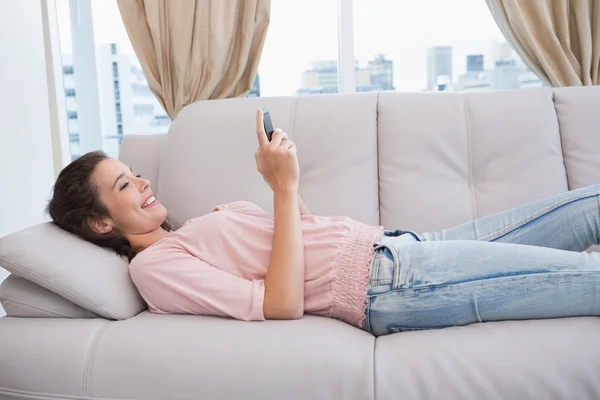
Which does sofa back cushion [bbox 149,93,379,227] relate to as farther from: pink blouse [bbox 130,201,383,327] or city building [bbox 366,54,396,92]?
city building [bbox 366,54,396,92]

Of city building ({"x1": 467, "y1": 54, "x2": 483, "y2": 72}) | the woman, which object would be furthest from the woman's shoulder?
city building ({"x1": 467, "y1": 54, "x2": 483, "y2": 72})

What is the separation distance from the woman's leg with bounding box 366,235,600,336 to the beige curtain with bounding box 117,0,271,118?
150cm

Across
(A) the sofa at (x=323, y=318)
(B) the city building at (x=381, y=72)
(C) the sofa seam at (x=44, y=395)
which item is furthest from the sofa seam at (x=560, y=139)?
(C) the sofa seam at (x=44, y=395)

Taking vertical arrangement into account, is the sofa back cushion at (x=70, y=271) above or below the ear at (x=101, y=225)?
below

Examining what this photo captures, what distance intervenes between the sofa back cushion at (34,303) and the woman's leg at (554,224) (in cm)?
106

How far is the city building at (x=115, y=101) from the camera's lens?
3.21 metres

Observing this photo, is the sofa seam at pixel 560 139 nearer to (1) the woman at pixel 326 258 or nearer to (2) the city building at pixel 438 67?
(1) the woman at pixel 326 258

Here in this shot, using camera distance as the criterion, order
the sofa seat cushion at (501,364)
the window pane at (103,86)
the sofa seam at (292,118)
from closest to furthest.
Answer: the sofa seat cushion at (501,364)
the sofa seam at (292,118)
the window pane at (103,86)

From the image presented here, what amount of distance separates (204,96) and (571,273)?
179cm

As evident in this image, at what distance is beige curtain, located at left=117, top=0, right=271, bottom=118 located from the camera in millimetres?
2561

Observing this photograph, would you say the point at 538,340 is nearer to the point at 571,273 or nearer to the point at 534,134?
the point at 571,273

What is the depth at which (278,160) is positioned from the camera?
54.7 inches

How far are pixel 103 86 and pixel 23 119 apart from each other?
63 centimetres

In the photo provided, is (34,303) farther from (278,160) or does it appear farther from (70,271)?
(278,160)
